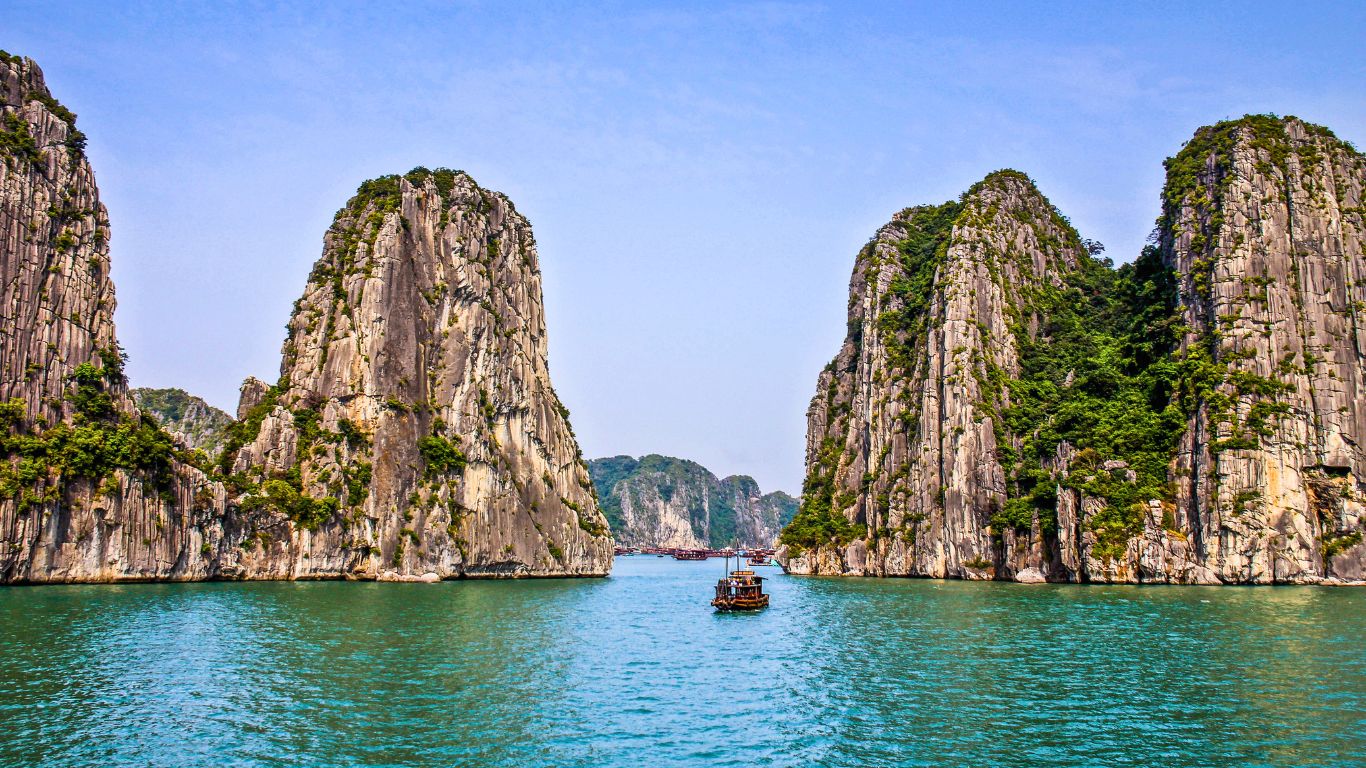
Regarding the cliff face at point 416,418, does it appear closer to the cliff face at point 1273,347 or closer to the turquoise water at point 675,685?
the turquoise water at point 675,685

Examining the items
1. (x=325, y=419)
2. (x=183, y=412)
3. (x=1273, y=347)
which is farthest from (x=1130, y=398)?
(x=183, y=412)

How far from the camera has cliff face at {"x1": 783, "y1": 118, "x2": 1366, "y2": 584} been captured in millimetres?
83188

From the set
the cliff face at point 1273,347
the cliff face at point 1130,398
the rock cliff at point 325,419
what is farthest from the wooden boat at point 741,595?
the cliff face at point 1273,347

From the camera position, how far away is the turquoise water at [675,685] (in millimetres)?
26812

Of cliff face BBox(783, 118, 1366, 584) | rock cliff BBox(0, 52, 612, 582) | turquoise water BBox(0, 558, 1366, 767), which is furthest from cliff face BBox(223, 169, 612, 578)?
cliff face BBox(783, 118, 1366, 584)

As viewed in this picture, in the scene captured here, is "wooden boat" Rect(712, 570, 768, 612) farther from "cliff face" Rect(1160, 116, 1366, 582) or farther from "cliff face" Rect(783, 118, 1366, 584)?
"cliff face" Rect(1160, 116, 1366, 582)

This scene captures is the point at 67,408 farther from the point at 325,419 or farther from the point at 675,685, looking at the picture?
the point at 675,685

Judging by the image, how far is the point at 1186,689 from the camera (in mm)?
34125

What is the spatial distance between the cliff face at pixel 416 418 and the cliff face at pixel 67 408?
407 inches

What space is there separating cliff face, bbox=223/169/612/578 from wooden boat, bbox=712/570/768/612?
3568 cm

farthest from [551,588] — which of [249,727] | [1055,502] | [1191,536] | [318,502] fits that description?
[249,727]

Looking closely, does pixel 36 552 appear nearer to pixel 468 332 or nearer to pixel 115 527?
pixel 115 527

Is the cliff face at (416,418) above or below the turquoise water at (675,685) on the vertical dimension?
above

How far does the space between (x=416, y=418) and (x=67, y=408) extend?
32916 mm
